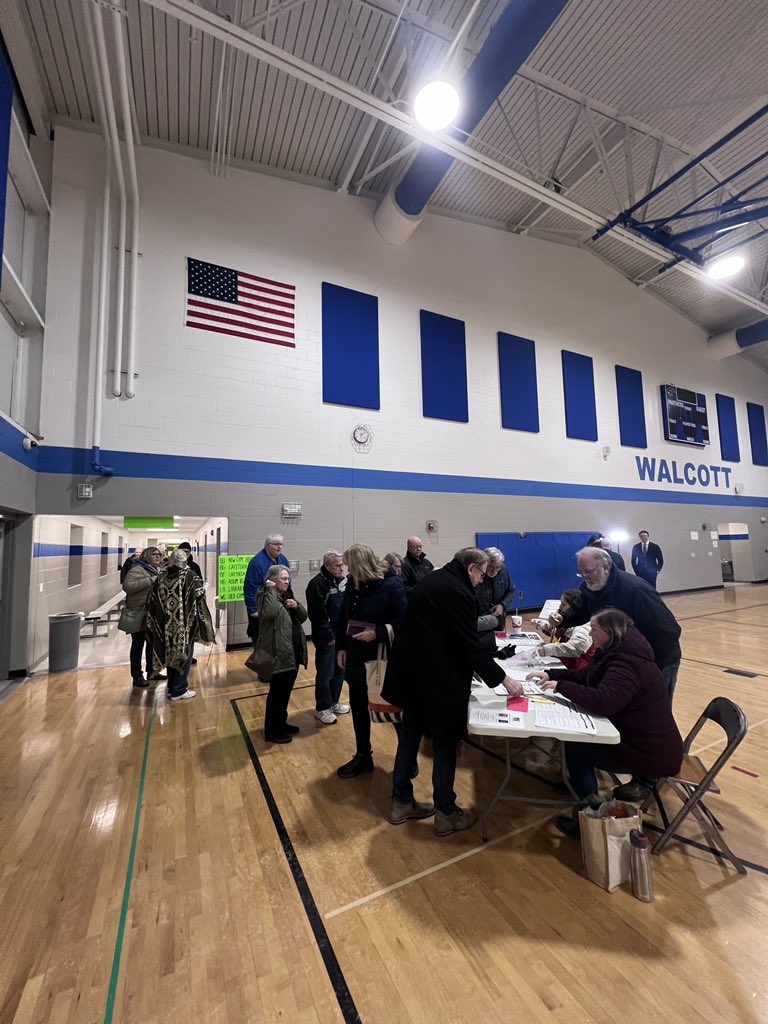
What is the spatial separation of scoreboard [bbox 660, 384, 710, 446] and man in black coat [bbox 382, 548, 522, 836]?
1219 centimetres

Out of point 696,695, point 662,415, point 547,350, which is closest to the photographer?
point 696,695

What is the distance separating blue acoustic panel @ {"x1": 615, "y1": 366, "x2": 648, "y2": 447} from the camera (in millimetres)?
10812

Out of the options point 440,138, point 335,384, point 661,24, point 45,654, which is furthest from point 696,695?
point 661,24

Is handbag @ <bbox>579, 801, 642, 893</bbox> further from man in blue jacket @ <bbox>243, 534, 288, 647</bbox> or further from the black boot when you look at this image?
man in blue jacket @ <bbox>243, 534, 288, 647</bbox>

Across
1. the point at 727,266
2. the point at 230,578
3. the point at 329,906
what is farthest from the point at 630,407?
the point at 329,906

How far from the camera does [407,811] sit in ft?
7.94

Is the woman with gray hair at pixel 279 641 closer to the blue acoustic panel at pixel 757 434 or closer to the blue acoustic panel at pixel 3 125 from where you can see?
the blue acoustic panel at pixel 3 125

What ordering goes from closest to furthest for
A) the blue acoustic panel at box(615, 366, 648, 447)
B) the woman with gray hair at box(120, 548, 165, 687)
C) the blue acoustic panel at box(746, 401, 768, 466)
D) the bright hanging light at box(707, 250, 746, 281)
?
the woman with gray hair at box(120, 548, 165, 687) < the bright hanging light at box(707, 250, 746, 281) < the blue acoustic panel at box(615, 366, 648, 447) < the blue acoustic panel at box(746, 401, 768, 466)

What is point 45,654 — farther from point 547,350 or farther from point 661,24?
point 661,24

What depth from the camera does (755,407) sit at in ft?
46.6

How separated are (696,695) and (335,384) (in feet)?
20.5

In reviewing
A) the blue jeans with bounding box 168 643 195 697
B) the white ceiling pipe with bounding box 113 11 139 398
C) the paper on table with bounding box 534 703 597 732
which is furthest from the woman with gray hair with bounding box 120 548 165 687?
the paper on table with bounding box 534 703 597 732

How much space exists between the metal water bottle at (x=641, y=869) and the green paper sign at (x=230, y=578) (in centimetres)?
522

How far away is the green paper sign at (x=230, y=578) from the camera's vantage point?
20.0 ft
